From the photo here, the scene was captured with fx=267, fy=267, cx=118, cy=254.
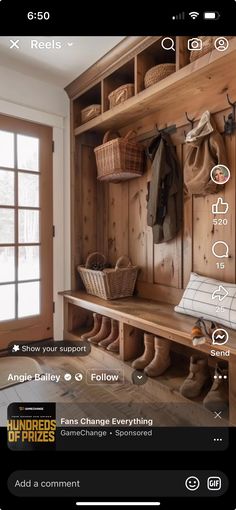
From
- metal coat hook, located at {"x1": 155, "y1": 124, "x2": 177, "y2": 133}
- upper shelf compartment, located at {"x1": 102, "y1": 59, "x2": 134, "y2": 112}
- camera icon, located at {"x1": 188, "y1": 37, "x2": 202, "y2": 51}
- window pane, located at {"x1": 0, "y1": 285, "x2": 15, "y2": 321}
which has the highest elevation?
upper shelf compartment, located at {"x1": 102, "y1": 59, "x2": 134, "y2": 112}

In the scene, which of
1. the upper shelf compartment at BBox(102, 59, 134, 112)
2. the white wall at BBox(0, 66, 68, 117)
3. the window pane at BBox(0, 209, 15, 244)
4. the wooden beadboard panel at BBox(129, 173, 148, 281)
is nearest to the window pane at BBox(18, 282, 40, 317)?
the window pane at BBox(0, 209, 15, 244)

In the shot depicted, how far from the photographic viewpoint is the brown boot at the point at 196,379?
3.22 feet

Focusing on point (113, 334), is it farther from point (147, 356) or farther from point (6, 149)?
point (6, 149)

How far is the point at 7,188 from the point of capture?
148 cm

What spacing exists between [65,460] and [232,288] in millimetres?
663

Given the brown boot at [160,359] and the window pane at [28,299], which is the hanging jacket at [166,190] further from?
the window pane at [28,299]

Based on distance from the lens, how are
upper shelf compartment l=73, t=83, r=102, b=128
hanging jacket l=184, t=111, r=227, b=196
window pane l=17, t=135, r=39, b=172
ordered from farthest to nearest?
1. upper shelf compartment l=73, t=83, r=102, b=128
2. window pane l=17, t=135, r=39, b=172
3. hanging jacket l=184, t=111, r=227, b=196

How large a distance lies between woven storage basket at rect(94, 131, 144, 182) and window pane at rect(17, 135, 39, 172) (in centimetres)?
37

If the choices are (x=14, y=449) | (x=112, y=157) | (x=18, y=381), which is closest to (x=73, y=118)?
(x=112, y=157)

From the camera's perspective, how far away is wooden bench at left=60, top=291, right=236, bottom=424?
30.0 inches


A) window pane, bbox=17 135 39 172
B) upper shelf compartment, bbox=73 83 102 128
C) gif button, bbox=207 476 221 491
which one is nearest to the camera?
gif button, bbox=207 476 221 491

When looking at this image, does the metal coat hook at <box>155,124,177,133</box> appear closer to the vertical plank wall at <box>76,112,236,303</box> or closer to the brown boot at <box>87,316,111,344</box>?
the vertical plank wall at <box>76,112,236,303</box>

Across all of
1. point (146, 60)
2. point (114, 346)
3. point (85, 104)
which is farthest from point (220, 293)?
point (85, 104)
